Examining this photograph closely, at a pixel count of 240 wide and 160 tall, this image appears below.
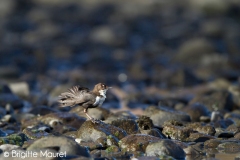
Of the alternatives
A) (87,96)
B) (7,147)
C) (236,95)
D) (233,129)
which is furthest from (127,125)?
(236,95)

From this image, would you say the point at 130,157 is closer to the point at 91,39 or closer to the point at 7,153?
the point at 7,153

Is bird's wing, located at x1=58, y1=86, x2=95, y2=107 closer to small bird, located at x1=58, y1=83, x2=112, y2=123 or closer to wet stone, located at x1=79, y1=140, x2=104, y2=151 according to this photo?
small bird, located at x1=58, y1=83, x2=112, y2=123

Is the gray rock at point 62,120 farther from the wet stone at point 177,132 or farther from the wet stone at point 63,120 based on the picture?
the wet stone at point 177,132

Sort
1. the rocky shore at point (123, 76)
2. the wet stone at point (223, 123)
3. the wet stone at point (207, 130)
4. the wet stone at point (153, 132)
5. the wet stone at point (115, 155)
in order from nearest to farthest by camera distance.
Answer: the wet stone at point (115, 155)
the rocky shore at point (123, 76)
the wet stone at point (153, 132)
the wet stone at point (207, 130)
the wet stone at point (223, 123)

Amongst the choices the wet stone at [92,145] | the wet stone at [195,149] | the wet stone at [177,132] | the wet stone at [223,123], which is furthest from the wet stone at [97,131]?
the wet stone at [223,123]

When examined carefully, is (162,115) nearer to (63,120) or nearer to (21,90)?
(63,120)
